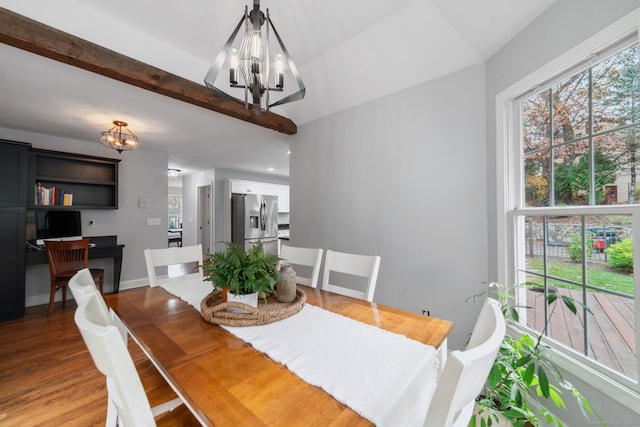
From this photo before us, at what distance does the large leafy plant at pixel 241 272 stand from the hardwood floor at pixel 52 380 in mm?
482

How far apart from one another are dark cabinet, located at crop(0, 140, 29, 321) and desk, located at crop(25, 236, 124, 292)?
0.46ft

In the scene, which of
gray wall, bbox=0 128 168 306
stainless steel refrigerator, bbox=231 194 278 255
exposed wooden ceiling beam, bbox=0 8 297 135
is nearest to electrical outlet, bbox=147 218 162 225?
gray wall, bbox=0 128 168 306

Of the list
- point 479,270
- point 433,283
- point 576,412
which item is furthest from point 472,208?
point 576,412

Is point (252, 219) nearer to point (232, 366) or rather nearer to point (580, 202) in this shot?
point (232, 366)

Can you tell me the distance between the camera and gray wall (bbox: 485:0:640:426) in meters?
1.09

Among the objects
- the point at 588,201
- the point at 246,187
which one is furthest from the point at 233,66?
the point at 246,187

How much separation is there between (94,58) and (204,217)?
521 cm

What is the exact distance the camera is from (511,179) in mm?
1702

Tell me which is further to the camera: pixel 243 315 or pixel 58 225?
pixel 58 225

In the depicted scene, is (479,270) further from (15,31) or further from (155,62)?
(15,31)

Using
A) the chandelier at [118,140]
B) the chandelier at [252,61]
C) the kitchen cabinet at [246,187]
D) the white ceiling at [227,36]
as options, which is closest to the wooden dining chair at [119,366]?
the chandelier at [252,61]

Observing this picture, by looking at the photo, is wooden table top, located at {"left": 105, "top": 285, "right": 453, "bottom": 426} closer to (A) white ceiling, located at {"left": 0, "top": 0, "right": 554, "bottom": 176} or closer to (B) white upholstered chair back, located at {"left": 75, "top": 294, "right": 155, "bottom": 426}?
(B) white upholstered chair back, located at {"left": 75, "top": 294, "right": 155, "bottom": 426}

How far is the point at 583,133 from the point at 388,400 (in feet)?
5.34

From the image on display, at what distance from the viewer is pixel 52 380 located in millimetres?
1856
